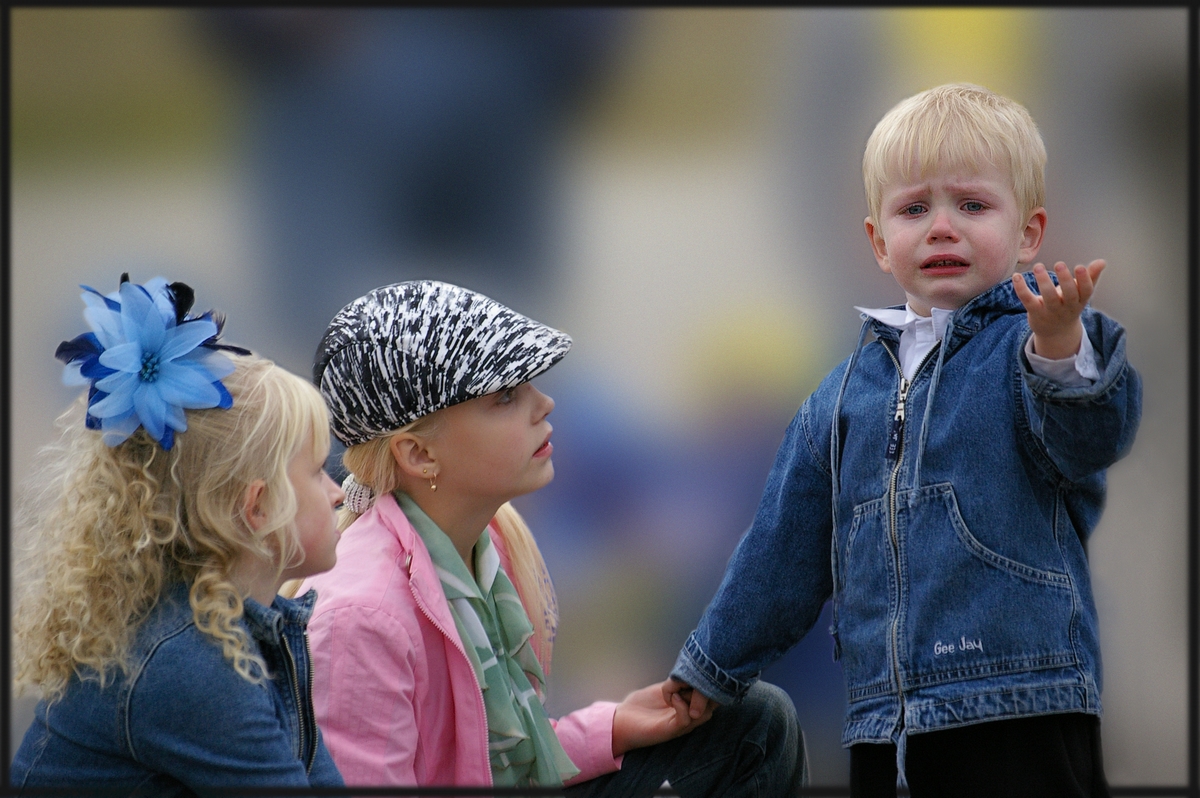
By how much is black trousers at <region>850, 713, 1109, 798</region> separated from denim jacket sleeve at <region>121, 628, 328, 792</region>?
0.87 meters

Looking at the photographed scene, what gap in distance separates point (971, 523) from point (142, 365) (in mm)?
1157

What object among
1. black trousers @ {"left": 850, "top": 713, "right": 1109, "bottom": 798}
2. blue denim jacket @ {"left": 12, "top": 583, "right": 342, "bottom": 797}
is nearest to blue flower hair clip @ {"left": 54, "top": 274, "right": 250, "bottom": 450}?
blue denim jacket @ {"left": 12, "top": 583, "right": 342, "bottom": 797}

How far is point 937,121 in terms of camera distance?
173 cm

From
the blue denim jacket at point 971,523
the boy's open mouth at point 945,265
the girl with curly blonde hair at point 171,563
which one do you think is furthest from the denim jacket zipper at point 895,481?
the girl with curly blonde hair at point 171,563

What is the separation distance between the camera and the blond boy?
1.54 m

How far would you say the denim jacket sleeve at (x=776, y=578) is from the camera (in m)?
1.88

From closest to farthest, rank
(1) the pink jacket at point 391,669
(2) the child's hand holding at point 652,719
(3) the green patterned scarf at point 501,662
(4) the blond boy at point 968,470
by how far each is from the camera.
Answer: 1. (4) the blond boy at point 968,470
2. (1) the pink jacket at point 391,669
3. (3) the green patterned scarf at point 501,662
4. (2) the child's hand holding at point 652,719

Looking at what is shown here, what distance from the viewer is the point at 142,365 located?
1.56m

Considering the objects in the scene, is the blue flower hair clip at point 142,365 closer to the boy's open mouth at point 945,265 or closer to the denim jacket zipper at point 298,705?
the denim jacket zipper at point 298,705

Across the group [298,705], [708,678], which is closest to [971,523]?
[708,678]

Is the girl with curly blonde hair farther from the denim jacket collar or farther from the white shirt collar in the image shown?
the white shirt collar

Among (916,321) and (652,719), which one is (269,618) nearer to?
(652,719)

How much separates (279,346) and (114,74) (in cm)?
93

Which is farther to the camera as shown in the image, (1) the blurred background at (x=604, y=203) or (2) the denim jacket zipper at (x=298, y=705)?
(1) the blurred background at (x=604, y=203)
